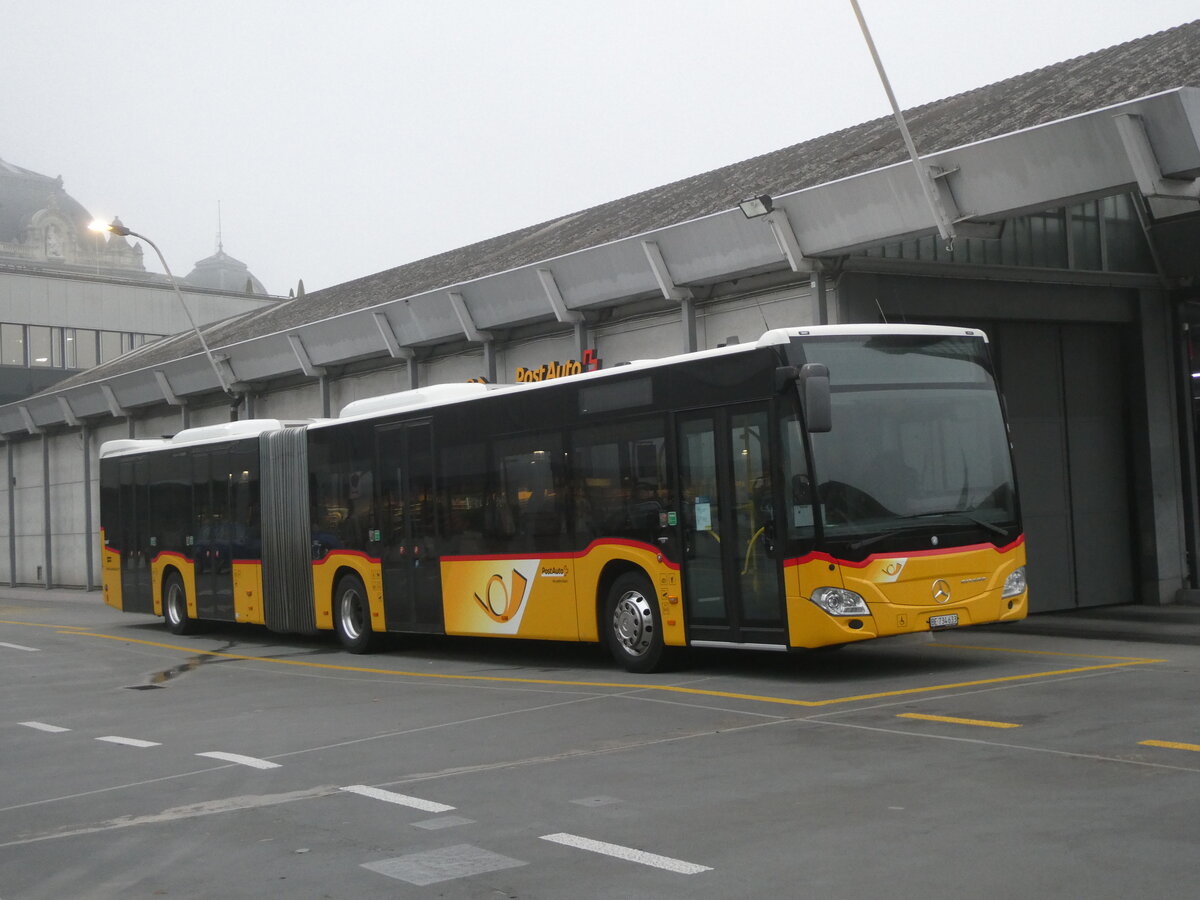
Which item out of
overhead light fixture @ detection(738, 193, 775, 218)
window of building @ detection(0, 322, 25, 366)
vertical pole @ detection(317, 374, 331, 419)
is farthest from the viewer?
window of building @ detection(0, 322, 25, 366)

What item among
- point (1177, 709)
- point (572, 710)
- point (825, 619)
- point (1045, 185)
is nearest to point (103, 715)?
point (572, 710)

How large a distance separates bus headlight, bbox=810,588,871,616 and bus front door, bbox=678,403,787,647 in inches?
18.1

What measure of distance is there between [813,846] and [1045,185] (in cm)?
1085

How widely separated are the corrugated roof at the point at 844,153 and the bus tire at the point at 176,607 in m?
8.18

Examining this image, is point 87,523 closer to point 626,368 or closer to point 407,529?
point 407,529

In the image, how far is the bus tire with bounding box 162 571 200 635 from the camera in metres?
24.2

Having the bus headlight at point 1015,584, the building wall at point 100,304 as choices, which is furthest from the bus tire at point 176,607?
the building wall at point 100,304

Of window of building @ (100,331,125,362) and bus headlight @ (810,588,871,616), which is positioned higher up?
window of building @ (100,331,125,362)

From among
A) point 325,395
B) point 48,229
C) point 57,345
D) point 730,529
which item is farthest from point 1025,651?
point 48,229

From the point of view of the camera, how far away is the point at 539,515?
1595 centimetres

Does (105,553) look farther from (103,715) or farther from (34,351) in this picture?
(34,351)

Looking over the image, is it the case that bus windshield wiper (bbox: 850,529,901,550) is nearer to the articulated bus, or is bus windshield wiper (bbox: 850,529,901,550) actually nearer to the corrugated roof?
the articulated bus

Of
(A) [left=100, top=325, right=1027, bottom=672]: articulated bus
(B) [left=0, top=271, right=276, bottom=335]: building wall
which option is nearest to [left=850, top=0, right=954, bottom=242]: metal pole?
(A) [left=100, top=325, right=1027, bottom=672]: articulated bus

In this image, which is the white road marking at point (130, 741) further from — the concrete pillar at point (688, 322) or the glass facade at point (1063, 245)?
the glass facade at point (1063, 245)
